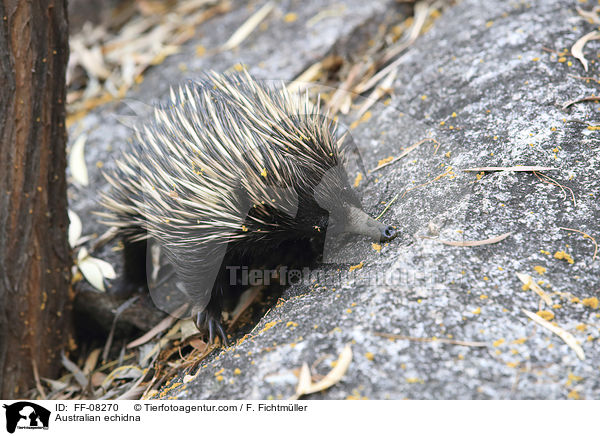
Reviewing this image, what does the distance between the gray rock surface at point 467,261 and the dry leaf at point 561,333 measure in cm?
2

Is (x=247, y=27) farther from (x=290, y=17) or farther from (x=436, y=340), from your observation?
(x=436, y=340)

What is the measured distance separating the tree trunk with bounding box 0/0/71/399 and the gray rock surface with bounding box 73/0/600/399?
0.91m

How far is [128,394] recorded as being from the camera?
8.51 ft

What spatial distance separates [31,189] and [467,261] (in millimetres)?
2007

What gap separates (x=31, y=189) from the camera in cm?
256

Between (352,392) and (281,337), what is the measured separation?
39 cm

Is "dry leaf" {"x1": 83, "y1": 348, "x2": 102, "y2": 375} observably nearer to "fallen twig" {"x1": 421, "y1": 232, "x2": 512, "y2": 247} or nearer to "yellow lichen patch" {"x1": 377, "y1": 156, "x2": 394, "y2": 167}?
"yellow lichen patch" {"x1": 377, "y1": 156, "x2": 394, "y2": 167}

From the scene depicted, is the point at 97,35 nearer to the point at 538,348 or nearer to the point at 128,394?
the point at 128,394

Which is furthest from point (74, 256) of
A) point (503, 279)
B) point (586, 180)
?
point (586, 180)

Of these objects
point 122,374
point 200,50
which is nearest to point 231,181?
point 122,374

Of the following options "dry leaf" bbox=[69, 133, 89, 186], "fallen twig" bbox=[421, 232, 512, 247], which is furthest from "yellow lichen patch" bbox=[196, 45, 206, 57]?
"fallen twig" bbox=[421, 232, 512, 247]

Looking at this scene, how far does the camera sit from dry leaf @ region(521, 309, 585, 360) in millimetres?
1695
